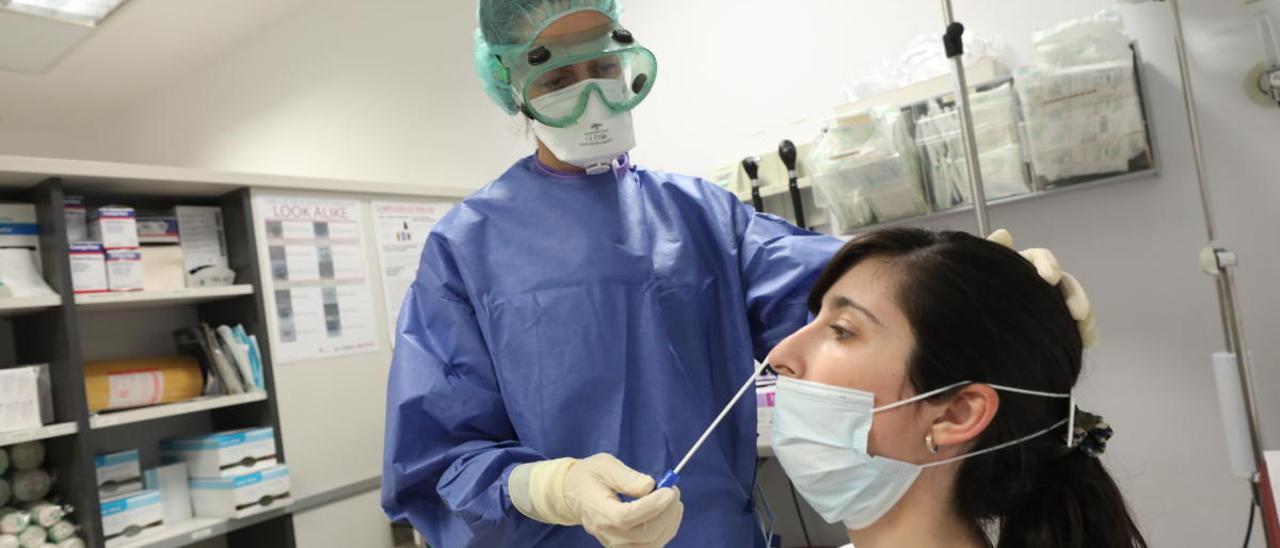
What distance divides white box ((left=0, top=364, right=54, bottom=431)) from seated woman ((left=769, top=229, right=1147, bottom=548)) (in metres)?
1.92

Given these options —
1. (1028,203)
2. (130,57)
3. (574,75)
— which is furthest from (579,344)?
(130,57)

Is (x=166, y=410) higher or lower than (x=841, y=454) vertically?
higher

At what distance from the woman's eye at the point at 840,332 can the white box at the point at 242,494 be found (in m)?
1.88

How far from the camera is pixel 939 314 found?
98cm

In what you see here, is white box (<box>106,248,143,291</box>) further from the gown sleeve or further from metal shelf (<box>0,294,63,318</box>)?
the gown sleeve

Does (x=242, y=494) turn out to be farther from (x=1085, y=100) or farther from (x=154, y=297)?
(x=1085, y=100)

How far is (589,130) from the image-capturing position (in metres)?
1.31

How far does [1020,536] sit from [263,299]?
2170 mm

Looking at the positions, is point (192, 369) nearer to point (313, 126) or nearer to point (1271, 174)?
point (313, 126)

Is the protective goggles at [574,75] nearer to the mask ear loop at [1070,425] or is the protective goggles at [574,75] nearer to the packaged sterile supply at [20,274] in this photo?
the mask ear loop at [1070,425]

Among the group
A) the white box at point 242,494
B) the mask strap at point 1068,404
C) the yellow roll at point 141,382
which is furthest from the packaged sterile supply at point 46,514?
the mask strap at point 1068,404

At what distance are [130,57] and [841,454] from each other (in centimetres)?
451

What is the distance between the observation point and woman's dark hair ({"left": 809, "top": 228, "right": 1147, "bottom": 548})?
96 cm

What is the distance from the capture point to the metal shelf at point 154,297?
7.02ft
